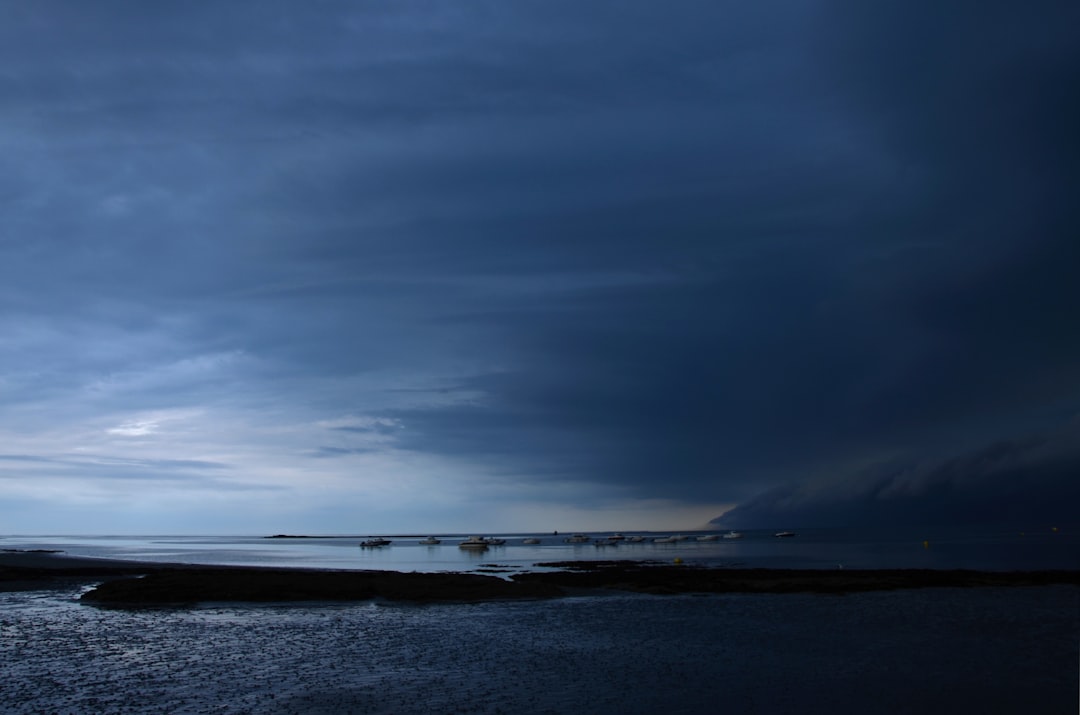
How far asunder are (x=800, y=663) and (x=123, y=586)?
4412 cm

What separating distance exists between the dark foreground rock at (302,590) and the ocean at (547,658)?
363cm

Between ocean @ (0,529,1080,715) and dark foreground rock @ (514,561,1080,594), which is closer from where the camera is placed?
ocean @ (0,529,1080,715)

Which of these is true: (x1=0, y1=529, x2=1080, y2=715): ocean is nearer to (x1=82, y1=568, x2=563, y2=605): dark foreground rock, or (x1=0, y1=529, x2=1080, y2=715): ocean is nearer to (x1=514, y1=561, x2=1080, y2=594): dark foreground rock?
(x1=82, y1=568, x2=563, y2=605): dark foreground rock

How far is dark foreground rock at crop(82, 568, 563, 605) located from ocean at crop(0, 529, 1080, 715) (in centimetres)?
363

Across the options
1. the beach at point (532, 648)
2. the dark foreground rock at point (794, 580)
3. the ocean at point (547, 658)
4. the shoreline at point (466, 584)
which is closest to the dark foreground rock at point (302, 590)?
the shoreline at point (466, 584)

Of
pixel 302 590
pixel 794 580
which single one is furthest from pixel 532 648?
pixel 794 580

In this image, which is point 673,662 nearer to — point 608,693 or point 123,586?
point 608,693

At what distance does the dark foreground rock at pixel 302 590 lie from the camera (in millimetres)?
46812

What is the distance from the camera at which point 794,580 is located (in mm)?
57438

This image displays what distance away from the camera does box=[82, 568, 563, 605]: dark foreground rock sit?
46.8 m

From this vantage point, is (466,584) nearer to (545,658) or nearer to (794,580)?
(794,580)

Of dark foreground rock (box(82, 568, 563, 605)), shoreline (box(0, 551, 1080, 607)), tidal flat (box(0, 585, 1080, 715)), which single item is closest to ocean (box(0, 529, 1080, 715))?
tidal flat (box(0, 585, 1080, 715))

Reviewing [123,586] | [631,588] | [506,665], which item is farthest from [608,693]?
[123,586]

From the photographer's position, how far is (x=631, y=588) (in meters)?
56.2
